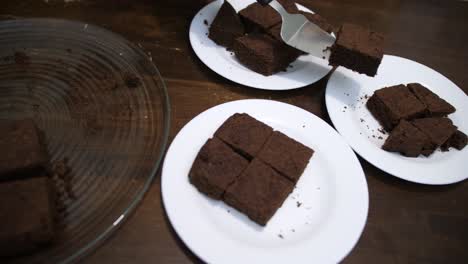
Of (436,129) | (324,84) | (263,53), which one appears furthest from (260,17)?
(436,129)

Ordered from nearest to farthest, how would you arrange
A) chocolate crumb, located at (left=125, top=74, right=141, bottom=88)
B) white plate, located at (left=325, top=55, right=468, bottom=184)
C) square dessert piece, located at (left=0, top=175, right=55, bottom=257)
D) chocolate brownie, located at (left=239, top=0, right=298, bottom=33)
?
square dessert piece, located at (left=0, top=175, right=55, bottom=257) → white plate, located at (left=325, top=55, right=468, bottom=184) → chocolate crumb, located at (left=125, top=74, right=141, bottom=88) → chocolate brownie, located at (left=239, top=0, right=298, bottom=33)

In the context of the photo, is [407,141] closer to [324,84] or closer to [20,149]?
[324,84]

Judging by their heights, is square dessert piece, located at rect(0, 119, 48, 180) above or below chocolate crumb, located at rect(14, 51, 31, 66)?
below

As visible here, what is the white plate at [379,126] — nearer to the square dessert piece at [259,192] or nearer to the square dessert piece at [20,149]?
the square dessert piece at [259,192]

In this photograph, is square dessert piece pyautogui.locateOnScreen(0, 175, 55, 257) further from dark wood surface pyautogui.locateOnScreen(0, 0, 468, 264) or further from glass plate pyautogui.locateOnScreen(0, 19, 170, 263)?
dark wood surface pyautogui.locateOnScreen(0, 0, 468, 264)

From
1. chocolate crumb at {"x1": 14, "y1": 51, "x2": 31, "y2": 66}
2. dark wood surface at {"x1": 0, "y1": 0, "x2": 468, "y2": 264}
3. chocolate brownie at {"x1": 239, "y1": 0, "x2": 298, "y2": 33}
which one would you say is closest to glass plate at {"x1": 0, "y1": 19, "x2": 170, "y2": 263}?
chocolate crumb at {"x1": 14, "y1": 51, "x2": 31, "y2": 66}

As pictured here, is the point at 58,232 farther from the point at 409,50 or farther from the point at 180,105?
the point at 409,50
